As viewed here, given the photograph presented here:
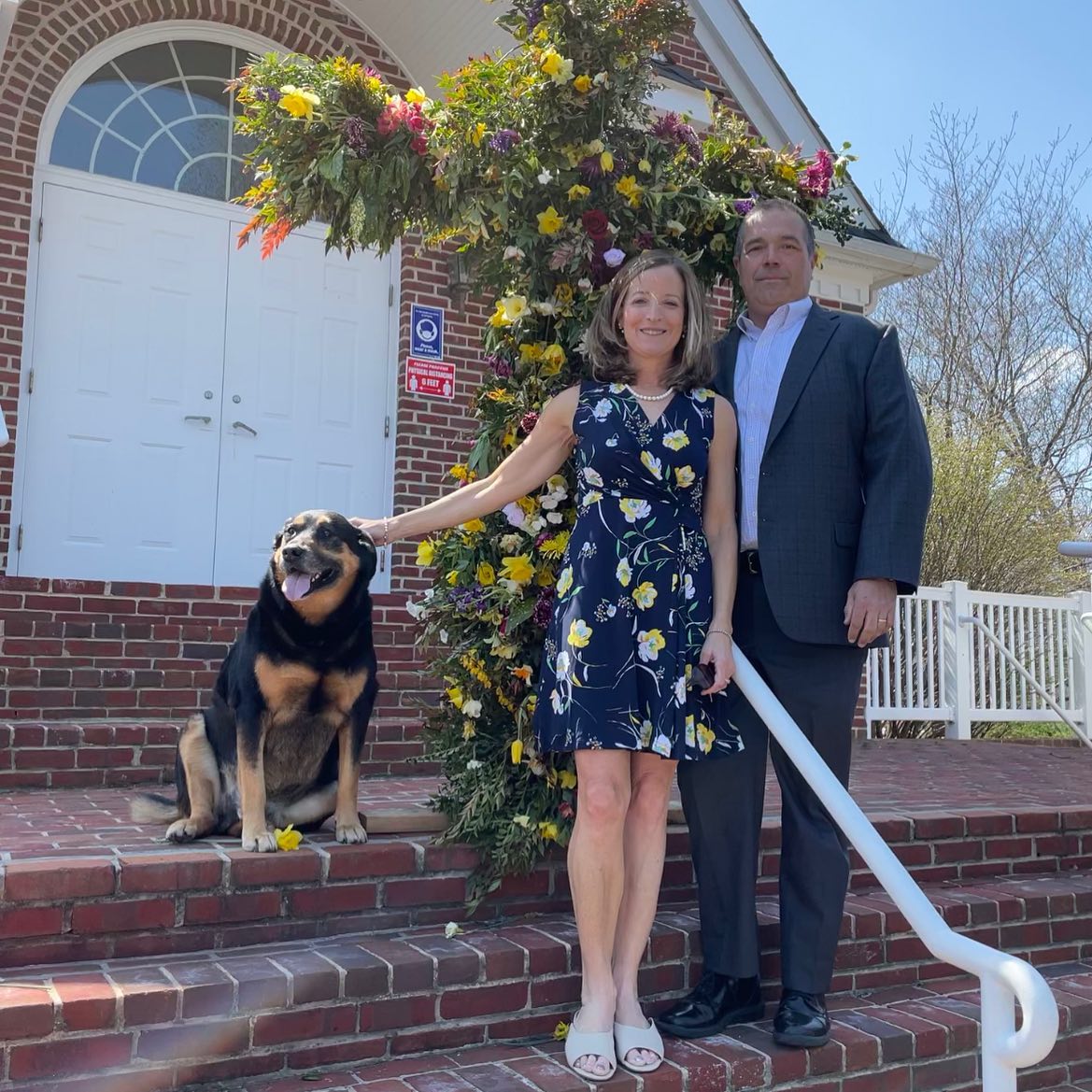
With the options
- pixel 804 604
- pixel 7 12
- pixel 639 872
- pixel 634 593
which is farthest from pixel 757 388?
pixel 7 12

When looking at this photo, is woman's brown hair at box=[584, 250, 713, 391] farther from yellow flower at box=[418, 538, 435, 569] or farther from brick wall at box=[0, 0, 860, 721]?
brick wall at box=[0, 0, 860, 721]

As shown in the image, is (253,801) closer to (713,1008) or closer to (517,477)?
(517,477)

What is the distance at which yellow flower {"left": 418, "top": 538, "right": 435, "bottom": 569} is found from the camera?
3.34 meters

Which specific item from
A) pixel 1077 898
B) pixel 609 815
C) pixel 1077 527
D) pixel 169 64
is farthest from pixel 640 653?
pixel 1077 527

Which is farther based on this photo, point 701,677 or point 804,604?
point 804,604

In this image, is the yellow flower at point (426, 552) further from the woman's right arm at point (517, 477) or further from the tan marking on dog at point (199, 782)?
Answer: the tan marking on dog at point (199, 782)

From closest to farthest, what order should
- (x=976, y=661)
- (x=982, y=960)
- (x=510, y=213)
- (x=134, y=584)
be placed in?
(x=982, y=960), (x=510, y=213), (x=134, y=584), (x=976, y=661)

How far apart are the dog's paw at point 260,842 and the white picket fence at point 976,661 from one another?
6.25 meters

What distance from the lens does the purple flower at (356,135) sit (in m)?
3.17

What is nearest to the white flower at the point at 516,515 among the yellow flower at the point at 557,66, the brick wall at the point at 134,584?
the yellow flower at the point at 557,66

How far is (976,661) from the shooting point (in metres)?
9.74

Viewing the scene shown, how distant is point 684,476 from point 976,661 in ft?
26.1

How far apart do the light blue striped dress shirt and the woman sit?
11 cm

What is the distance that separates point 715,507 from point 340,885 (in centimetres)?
146
